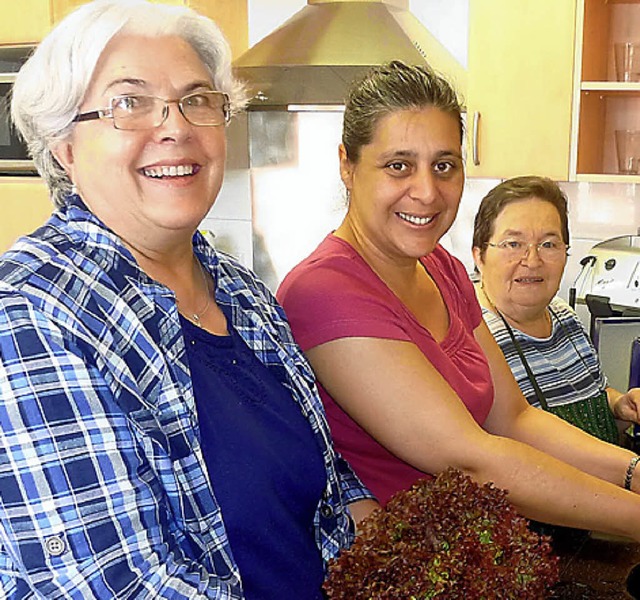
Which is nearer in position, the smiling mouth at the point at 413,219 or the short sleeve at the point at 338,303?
the short sleeve at the point at 338,303

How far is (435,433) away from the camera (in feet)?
3.81

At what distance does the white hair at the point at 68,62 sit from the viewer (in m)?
0.94

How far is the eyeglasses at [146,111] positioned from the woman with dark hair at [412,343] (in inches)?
12.5

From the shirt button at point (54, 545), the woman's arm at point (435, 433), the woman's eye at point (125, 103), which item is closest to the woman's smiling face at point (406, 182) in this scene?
the woman's arm at point (435, 433)

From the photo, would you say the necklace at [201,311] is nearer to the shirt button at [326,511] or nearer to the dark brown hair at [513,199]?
the shirt button at [326,511]

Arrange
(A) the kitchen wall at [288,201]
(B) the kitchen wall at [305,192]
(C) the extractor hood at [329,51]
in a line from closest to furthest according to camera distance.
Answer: (C) the extractor hood at [329,51] → (B) the kitchen wall at [305,192] → (A) the kitchen wall at [288,201]

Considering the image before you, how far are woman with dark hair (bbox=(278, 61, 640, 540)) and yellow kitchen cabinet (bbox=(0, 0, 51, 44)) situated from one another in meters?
1.46

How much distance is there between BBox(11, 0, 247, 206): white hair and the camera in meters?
0.94

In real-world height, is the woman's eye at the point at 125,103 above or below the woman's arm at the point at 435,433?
above

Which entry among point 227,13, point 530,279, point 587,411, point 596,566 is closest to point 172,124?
point 596,566

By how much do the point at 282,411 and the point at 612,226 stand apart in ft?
6.15

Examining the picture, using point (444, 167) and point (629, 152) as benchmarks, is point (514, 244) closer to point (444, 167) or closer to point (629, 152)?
point (444, 167)

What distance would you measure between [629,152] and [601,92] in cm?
18

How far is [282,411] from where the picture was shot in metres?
1.05
